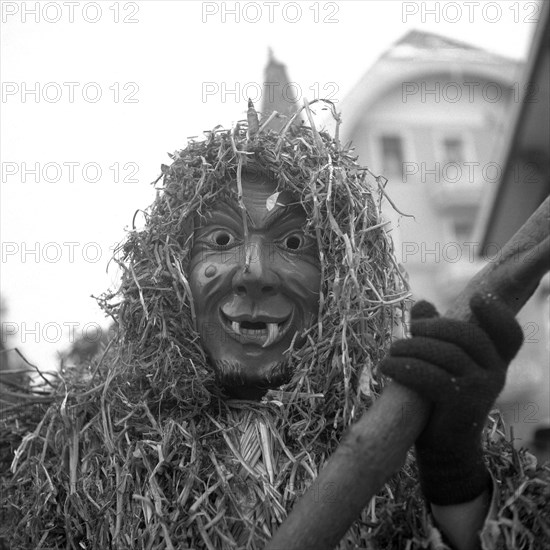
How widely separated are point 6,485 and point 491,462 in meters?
1.34

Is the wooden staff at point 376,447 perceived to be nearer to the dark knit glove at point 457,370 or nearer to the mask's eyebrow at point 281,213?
the dark knit glove at point 457,370

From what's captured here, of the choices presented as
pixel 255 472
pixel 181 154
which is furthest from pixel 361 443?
pixel 181 154

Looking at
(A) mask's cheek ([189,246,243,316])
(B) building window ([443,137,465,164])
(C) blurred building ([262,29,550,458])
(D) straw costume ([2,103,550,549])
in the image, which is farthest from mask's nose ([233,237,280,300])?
(B) building window ([443,137,465,164])

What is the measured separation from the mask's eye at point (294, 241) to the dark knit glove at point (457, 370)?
656mm

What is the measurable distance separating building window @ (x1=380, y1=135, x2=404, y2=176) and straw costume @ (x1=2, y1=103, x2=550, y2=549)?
425 inches

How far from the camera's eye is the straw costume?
160 centimetres

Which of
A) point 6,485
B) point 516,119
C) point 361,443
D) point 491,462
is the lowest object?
point 6,485

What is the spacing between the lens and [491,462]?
153 cm

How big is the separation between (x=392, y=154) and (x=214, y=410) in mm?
11475

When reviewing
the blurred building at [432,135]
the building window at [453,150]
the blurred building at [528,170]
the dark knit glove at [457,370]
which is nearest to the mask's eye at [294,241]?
the dark knit glove at [457,370]

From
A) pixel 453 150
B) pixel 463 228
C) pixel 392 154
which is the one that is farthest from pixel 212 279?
pixel 453 150

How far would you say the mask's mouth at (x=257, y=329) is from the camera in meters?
1.85

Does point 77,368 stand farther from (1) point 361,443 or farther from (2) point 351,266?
(1) point 361,443

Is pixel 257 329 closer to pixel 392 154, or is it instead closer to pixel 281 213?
pixel 281 213
